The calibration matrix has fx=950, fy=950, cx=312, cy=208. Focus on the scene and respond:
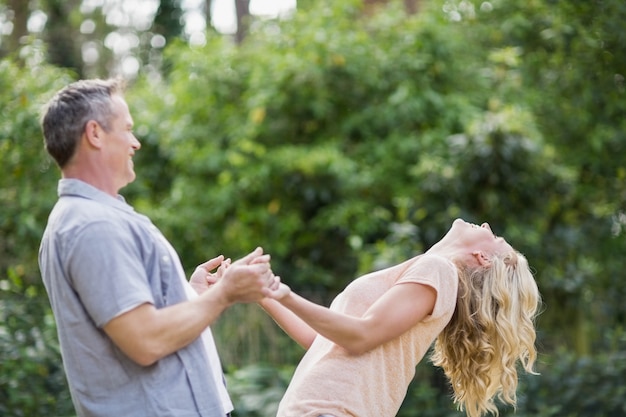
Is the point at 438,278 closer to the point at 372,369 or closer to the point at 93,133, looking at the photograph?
the point at 372,369

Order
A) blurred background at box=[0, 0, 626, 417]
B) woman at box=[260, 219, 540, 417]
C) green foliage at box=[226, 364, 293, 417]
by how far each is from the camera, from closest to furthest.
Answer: woman at box=[260, 219, 540, 417]
green foliage at box=[226, 364, 293, 417]
blurred background at box=[0, 0, 626, 417]

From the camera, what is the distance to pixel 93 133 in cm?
238

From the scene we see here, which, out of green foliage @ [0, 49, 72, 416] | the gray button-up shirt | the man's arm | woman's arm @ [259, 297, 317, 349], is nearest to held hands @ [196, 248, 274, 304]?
the man's arm

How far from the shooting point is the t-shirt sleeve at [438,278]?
2.89m

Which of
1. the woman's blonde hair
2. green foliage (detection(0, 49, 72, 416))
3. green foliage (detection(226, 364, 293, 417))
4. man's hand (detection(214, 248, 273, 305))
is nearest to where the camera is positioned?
man's hand (detection(214, 248, 273, 305))

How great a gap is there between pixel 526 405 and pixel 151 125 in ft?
15.4

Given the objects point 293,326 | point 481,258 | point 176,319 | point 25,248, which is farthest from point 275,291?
point 25,248

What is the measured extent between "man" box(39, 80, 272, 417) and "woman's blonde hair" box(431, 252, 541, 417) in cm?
93

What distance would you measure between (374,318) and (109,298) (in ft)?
2.84

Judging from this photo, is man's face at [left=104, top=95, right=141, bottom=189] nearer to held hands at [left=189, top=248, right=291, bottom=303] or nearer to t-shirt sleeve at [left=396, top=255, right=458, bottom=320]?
held hands at [left=189, top=248, right=291, bottom=303]

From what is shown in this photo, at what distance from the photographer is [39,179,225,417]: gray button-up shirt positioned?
228cm

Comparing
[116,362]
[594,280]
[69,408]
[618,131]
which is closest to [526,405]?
[594,280]

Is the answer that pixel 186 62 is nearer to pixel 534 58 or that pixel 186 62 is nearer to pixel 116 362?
pixel 534 58

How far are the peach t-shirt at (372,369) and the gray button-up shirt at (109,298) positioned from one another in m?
0.45
